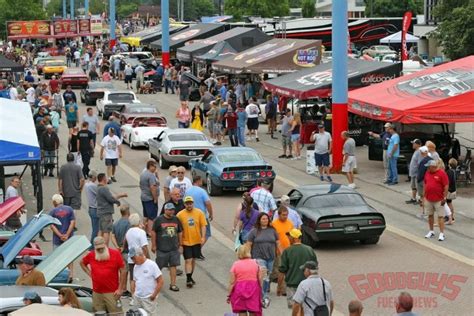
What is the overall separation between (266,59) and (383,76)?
856cm

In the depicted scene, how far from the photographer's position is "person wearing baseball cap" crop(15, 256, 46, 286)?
45.4ft

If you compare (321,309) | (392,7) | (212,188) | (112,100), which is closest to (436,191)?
(212,188)

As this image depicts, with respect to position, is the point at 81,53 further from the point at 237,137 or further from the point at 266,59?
the point at 237,137

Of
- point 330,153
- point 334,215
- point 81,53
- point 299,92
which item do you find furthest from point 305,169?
point 81,53

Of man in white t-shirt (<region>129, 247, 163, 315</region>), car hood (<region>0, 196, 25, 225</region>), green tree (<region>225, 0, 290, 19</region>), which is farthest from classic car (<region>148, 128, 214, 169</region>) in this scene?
green tree (<region>225, 0, 290, 19</region>)

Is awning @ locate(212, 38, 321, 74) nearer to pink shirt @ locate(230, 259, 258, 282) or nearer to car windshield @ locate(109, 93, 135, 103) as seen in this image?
car windshield @ locate(109, 93, 135, 103)

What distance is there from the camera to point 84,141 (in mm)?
27812

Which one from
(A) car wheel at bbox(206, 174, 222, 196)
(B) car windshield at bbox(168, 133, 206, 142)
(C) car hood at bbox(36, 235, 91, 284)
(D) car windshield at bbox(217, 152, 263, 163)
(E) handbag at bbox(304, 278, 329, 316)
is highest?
(C) car hood at bbox(36, 235, 91, 284)

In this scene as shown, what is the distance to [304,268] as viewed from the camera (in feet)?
45.9

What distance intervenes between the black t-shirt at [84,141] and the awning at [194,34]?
36.5 metres

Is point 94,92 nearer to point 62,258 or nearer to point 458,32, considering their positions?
point 458,32

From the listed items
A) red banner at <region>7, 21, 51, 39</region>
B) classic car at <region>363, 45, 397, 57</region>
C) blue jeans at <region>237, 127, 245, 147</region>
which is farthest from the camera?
red banner at <region>7, 21, 51, 39</region>

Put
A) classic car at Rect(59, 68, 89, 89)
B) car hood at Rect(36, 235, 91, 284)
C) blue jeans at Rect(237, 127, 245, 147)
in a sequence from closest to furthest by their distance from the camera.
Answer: car hood at Rect(36, 235, 91, 284) < blue jeans at Rect(237, 127, 245, 147) < classic car at Rect(59, 68, 89, 89)

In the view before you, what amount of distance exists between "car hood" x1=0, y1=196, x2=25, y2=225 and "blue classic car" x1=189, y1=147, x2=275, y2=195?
23.0 ft
